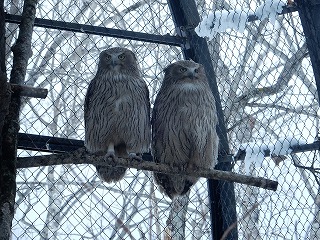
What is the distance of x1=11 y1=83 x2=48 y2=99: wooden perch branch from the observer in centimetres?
260

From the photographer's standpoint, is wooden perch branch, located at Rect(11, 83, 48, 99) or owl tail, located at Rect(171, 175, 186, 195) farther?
owl tail, located at Rect(171, 175, 186, 195)

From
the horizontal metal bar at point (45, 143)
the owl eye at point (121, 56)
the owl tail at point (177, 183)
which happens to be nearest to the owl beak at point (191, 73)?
the owl eye at point (121, 56)

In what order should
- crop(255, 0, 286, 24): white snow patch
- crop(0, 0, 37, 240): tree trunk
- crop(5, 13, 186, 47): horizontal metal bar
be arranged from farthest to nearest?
crop(255, 0, 286, 24): white snow patch < crop(5, 13, 186, 47): horizontal metal bar < crop(0, 0, 37, 240): tree trunk

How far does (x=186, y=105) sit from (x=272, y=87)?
142 cm

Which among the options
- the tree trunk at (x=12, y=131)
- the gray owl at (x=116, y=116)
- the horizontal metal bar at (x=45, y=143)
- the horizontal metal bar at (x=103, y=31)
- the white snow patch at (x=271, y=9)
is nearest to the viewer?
the tree trunk at (x=12, y=131)

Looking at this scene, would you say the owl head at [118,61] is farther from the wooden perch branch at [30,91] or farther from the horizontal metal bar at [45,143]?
the wooden perch branch at [30,91]

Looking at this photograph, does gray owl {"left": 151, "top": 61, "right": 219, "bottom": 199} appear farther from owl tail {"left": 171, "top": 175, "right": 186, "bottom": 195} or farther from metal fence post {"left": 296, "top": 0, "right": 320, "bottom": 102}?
metal fence post {"left": 296, "top": 0, "right": 320, "bottom": 102}

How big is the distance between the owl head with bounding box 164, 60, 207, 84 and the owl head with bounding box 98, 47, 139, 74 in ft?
0.83

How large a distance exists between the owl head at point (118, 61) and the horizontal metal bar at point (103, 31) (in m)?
0.26

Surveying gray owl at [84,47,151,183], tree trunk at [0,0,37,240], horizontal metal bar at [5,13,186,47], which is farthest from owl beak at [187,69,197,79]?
tree trunk at [0,0,37,240]

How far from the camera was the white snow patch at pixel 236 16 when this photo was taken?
4039 mm

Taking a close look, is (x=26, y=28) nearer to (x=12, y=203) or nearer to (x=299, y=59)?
(x=12, y=203)

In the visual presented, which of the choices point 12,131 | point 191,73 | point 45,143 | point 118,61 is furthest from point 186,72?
point 12,131

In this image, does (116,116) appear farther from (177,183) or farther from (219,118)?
(219,118)
